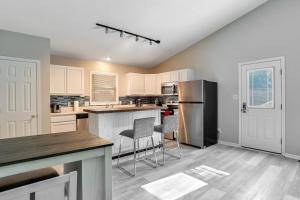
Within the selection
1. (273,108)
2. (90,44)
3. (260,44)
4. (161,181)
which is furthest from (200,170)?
(90,44)

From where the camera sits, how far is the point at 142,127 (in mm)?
3115

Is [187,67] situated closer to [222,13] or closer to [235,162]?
[222,13]

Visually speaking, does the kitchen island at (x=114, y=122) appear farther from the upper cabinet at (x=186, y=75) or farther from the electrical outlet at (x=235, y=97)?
the electrical outlet at (x=235, y=97)

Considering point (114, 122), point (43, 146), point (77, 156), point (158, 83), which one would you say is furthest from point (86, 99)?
point (77, 156)

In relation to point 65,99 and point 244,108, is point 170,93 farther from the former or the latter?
point 65,99

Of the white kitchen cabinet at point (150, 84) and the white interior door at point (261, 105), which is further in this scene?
the white kitchen cabinet at point (150, 84)

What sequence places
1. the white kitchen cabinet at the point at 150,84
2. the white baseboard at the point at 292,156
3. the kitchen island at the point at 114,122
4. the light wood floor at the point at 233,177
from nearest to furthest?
1. the light wood floor at the point at 233,177
2. the kitchen island at the point at 114,122
3. the white baseboard at the point at 292,156
4. the white kitchen cabinet at the point at 150,84

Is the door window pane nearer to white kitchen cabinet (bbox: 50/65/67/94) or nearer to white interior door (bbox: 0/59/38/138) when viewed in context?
white kitchen cabinet (bbox: 50/65/67/94)

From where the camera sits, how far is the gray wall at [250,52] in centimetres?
365

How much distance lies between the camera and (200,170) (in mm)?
3078

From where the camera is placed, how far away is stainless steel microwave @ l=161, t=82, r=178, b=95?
18.5 feet

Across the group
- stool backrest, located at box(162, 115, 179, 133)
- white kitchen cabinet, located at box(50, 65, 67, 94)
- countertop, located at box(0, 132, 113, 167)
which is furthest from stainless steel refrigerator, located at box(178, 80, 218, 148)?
countertop, located at box(0, 132, 113, 167)

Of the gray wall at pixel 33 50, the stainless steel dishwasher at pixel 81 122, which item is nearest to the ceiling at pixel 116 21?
the gray wall at pixel 33 50

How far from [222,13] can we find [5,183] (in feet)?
15.5
